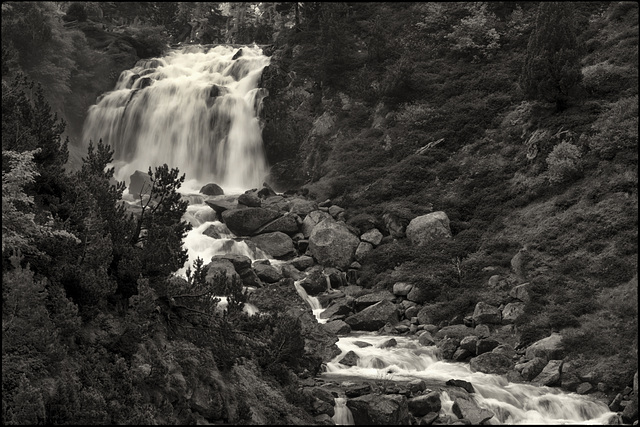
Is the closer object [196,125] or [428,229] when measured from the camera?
[428,229]

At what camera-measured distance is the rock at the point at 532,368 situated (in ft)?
52.8

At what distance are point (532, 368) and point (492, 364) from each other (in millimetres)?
1041

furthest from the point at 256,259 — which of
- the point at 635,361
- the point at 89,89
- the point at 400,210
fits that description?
the point at 89,89

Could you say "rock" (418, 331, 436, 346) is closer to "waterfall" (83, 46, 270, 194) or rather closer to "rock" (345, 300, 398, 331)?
"rock" (345, 300, 398, 331)

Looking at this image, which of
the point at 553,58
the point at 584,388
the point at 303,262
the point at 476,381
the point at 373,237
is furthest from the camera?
the point at 553,58

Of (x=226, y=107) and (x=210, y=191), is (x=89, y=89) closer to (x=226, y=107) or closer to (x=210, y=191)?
(x=226, y=107)

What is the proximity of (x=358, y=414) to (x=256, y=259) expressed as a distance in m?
13.0

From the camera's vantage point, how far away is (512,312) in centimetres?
1898

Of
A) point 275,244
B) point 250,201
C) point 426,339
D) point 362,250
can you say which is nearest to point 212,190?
point 250,201

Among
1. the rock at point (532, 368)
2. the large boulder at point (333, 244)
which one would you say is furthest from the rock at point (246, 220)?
the rock at point (532, 368)

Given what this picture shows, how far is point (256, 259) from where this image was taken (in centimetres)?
2498

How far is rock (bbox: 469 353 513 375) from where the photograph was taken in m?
16.5

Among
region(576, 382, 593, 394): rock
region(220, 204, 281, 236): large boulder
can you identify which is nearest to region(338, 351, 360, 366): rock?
region(576, 382, 593, 394): rock

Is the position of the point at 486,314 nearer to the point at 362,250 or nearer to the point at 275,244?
the point at 362,250
